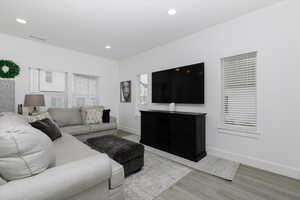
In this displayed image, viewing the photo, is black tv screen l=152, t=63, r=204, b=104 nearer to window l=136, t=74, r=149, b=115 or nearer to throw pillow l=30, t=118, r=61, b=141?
window l=136, t=74, r=149, b=115

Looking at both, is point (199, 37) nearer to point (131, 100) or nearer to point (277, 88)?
point (277, 88)

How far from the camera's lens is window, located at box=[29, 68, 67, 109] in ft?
12.3

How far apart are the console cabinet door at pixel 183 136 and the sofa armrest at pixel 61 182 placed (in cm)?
183

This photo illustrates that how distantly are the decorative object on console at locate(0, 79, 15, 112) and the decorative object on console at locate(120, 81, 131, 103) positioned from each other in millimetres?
2943

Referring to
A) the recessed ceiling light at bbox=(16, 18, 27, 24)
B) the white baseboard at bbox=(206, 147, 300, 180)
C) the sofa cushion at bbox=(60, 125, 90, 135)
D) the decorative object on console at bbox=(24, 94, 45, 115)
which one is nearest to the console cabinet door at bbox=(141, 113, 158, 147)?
the white baseboard at bbox=(206, 147, 300, 180)

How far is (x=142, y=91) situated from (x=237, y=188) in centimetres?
343

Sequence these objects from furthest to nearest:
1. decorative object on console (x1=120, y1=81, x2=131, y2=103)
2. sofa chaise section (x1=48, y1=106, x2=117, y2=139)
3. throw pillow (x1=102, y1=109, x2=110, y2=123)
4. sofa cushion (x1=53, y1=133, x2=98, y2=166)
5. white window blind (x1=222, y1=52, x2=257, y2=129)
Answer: decorative object on console (x1=120, y1=81, x2=131, y2=103) → throw pillow (x1=102, y1=109, x2=110, y2=123) → sofa chaise section (x1=48, y1=106, x2=117, y2=139) → white window blind (x1=222, y1=52, x2=257, y2=129) → sofa cushion (x1=53, y1=133, x2=98, y2=166)

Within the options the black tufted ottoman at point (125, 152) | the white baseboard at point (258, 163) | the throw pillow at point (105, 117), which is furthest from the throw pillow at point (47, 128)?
the white baseboard at point (258, 163)

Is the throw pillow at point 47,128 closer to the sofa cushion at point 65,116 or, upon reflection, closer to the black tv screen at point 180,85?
the sofa cushion at point 65,116

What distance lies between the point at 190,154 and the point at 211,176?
560mm

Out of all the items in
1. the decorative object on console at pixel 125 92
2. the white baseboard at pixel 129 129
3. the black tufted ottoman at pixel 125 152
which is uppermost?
the decorative object on console at pixel 125 92

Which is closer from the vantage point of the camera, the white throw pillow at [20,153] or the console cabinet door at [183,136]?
the white throw pillow at [20,153]

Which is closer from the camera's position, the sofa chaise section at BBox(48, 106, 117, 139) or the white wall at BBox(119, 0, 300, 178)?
the white wall at BBox(119, 0, 300, 178)

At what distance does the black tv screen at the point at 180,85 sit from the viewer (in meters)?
2.95
